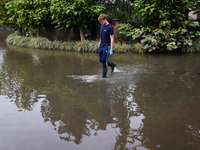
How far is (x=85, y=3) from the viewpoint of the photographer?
11.4 m

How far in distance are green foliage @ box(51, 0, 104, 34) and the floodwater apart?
5.75 m

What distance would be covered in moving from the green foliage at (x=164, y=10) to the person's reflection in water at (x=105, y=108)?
613 centimetres

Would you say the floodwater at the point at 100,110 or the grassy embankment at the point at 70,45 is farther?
the grassy embankment at the point at 70,45

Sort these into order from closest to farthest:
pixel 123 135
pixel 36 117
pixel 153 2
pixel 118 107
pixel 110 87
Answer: pixel 123 135 → pixel 36 117 → pixel 118 107 → pixel 110 87 → pixel 153 2

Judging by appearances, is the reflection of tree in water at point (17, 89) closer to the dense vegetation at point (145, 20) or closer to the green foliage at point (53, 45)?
the dense vegetation at point (145, 20)

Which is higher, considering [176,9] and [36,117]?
[176,9]

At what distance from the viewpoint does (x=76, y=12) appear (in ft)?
36.5

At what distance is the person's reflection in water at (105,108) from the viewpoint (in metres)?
3.49

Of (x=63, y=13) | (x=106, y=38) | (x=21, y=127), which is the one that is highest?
(x=63, y=13)

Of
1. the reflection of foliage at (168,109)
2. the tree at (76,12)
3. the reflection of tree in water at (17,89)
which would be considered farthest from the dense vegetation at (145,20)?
the reflection of tree in water at (17,89)

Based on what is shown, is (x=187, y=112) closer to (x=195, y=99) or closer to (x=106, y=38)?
(x=195, y=99)

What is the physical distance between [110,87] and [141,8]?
6.38m

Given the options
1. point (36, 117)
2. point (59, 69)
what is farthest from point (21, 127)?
point (59, 69)

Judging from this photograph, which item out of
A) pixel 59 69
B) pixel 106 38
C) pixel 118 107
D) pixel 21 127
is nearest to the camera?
pixel 21 127
